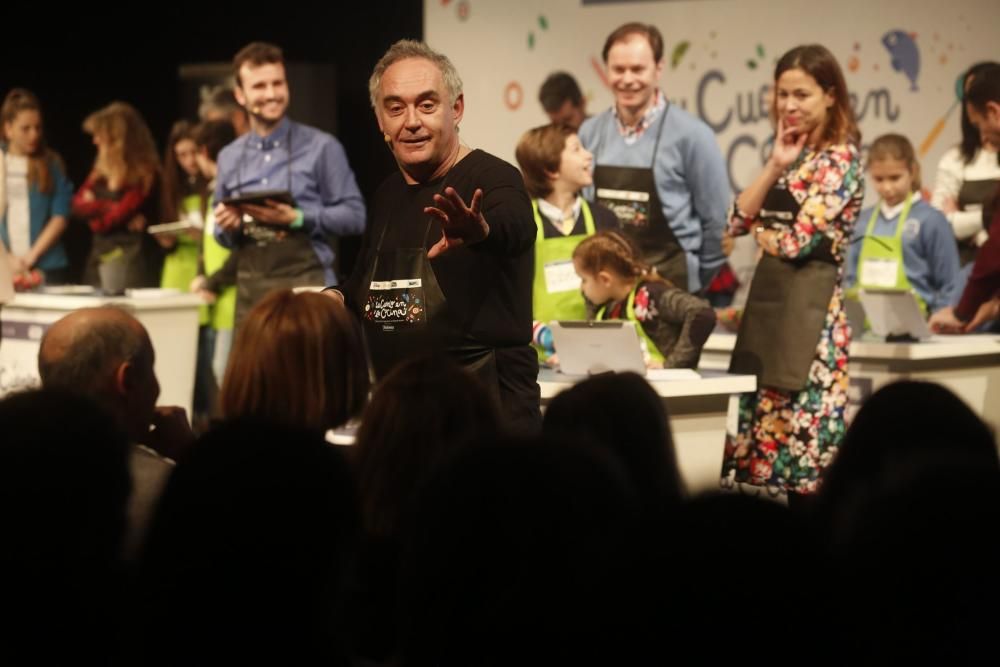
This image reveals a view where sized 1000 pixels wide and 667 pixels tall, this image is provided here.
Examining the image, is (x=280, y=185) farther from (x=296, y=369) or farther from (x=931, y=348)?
(x=296, y=369)

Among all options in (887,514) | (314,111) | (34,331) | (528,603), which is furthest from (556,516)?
(314,111)

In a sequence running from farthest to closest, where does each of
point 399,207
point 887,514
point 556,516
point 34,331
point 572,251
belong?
1. point 34,331
2. point 572,251
3. point 399,207
4. point 556,516
5. point 887,514

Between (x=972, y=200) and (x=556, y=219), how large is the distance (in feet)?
7.55

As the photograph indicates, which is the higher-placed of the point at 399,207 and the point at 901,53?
the point at 901,53

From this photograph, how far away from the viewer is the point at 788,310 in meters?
4.43

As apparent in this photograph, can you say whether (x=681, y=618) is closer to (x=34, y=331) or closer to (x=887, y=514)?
(x=887, y=514)

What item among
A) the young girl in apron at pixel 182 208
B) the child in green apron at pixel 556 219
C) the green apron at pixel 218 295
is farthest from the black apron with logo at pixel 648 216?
the young girl in apron at pixel 182 208

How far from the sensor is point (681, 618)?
84 cm

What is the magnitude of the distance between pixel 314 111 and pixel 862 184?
15.4ft

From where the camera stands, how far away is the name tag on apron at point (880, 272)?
19.6 feet


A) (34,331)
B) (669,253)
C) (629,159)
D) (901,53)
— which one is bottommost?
(34,331)

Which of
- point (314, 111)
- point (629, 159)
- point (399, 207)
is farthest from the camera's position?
point (314, 111)

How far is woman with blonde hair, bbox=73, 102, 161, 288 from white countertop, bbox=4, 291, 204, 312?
2.36ft

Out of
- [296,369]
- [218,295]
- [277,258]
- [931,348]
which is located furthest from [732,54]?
[296,369]
